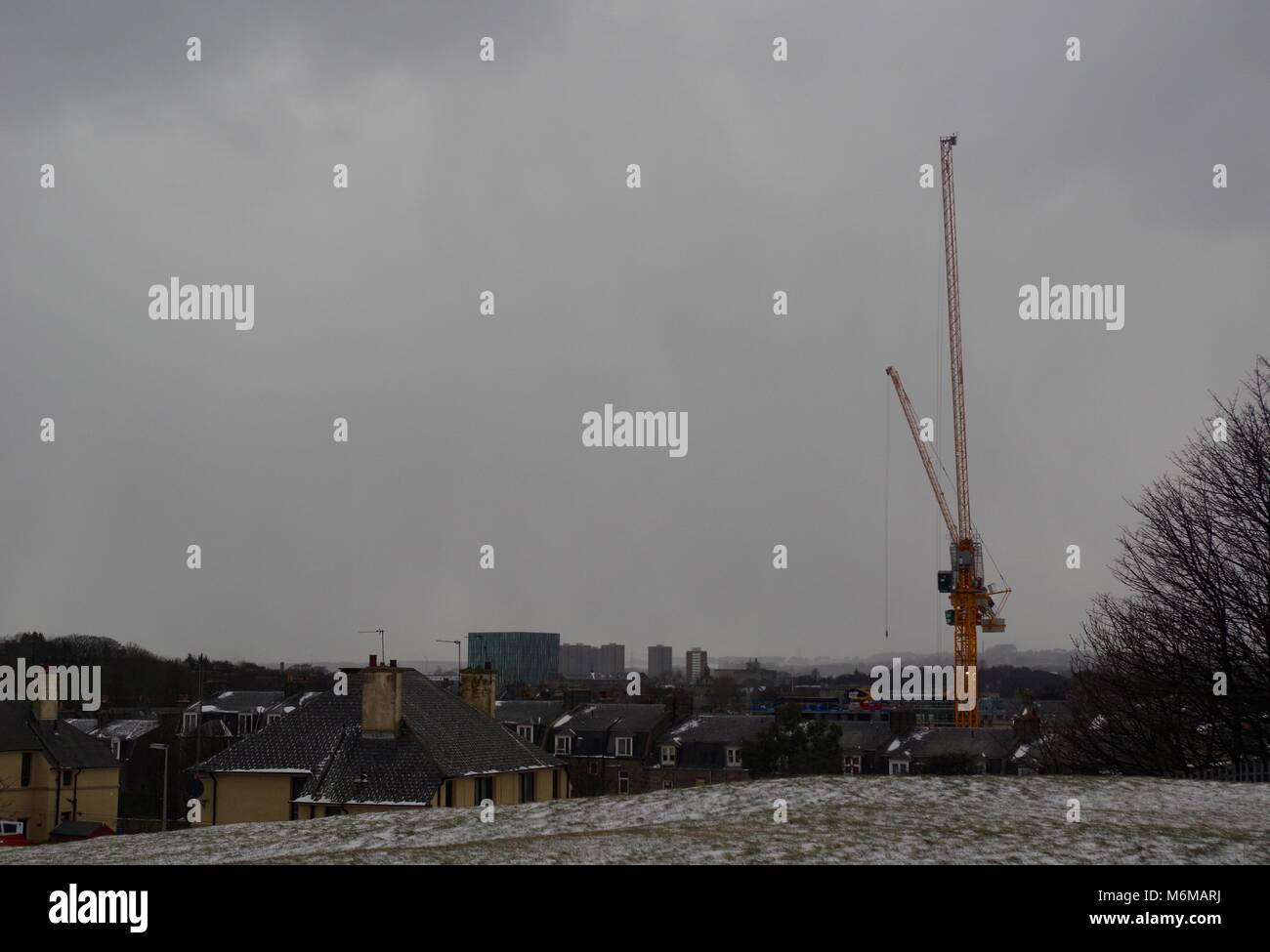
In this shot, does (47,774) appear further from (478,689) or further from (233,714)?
(233,714)

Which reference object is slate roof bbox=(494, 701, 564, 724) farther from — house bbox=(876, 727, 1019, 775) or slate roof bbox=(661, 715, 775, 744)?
house bbox=(876, 727, 1019, 775)

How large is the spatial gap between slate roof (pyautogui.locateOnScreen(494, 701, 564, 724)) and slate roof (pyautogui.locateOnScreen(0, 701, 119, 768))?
32193 mm

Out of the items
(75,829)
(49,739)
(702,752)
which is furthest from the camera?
(702,752)

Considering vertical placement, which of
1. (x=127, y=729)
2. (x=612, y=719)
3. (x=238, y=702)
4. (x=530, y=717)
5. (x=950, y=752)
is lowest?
(x=950, y=752)

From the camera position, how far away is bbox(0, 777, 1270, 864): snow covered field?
20.0m

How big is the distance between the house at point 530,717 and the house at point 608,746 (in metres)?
1.47

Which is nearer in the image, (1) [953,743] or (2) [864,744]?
(1) [953,743]

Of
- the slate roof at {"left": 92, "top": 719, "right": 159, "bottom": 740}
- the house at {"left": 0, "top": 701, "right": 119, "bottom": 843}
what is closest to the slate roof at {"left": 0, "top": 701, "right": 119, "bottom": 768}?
the house at {"left": 0, "top": 701, "right": 119, "bottom": 843}

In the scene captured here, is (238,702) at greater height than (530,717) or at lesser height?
greater

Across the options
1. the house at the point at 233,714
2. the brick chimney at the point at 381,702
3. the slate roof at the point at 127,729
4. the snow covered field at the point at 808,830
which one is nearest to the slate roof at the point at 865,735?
the house at the point at 233,714

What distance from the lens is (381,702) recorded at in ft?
158

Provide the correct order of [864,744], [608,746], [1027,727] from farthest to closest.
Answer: [608,746]
[1027,727]
[864,744]

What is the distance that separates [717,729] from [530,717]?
17.5 metres

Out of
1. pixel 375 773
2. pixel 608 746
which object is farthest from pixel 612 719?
pixel 375 773
